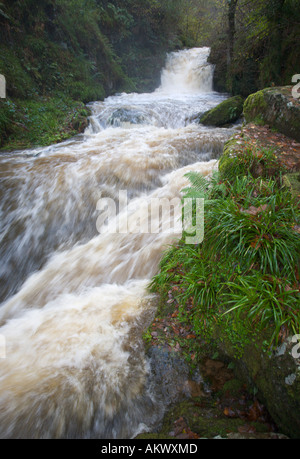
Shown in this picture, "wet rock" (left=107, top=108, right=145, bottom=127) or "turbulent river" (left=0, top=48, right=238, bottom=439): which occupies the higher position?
"wet rock" (left=107, top=108, right=145, bottom=127)

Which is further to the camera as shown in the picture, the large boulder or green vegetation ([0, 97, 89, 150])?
green vegetation ([0, 97, 89, 150])

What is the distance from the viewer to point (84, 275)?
417cm

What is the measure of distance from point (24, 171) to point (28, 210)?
1714 mm

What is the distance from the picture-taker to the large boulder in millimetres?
4758

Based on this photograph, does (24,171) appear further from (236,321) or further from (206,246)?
(236,321)

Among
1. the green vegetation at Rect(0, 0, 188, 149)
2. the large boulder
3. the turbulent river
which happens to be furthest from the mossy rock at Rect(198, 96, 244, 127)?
the green vegetation at Rect(0, 0, 188, 149)

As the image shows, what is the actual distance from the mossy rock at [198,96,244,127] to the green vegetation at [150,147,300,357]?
23.6 feet

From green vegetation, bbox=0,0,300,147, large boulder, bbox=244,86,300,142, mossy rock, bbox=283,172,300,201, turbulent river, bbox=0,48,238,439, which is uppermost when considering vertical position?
green vegetation, bbox=0,0,300,147

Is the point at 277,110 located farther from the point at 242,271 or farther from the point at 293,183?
the point at 242,271

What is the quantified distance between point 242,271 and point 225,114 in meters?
8.80

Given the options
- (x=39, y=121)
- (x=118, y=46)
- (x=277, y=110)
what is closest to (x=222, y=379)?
(x=277, y=110)

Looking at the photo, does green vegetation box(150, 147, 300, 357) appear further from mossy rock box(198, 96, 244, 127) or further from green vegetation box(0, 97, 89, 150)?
green vegetation box(0, 97, 89, 150)

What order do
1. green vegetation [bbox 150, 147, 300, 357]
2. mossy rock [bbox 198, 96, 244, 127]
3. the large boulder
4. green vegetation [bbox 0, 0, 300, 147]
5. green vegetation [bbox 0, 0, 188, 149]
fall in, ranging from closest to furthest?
1. green vegetation [bbox 150, 147, 300, 357]
2. the large boulder
3. green vegetation [bbox 0, 0, 300, 147]
4. green vegetation [bbox 0, 0, 188, 149]
5. mossy rock [bbox 198, 96, 244, 127]

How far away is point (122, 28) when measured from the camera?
51.8 feet
